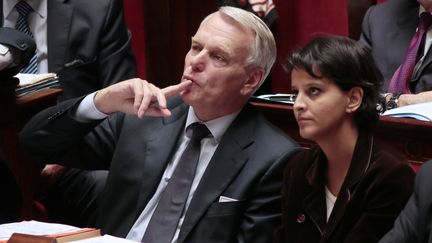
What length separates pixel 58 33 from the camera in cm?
328

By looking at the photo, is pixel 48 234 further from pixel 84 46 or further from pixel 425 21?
pixel 425 21

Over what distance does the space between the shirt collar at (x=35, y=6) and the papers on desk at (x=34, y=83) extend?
435 millimetres

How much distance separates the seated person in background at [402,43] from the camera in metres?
3.33

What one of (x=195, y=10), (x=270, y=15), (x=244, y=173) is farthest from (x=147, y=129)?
(x=195, y=10)

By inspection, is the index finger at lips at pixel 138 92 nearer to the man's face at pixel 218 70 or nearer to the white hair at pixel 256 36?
the man's face at pixel 218 70

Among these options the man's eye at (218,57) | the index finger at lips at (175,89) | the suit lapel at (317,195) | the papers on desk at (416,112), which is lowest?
the papers on desk at (416,112)

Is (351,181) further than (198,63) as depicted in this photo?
No

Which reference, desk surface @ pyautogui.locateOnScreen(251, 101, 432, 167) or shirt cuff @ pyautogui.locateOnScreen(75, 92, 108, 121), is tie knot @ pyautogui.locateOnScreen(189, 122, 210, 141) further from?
desk surface @ pyautogui.locateOnScreen(251, 101, 432, 167)

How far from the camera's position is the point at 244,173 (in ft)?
7.33

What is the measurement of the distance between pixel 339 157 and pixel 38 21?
1704 millimetres

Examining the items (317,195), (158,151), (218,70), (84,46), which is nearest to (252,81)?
(218,70)

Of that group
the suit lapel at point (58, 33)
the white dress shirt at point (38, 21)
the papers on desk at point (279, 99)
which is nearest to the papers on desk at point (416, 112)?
the papers on desk at point (279, 99)

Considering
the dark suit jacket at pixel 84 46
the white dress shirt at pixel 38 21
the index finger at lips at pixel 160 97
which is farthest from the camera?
the white dress shirt at pixel 38 21

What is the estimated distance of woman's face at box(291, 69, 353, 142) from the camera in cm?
207
